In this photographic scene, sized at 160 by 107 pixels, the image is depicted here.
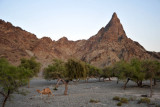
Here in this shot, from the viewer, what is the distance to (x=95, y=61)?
144 m

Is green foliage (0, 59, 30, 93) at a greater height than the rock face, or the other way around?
the rock face

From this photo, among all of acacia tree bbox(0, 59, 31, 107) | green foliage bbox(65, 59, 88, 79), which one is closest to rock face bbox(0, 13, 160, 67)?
green foliage bbox(65, 59, 88, 79)

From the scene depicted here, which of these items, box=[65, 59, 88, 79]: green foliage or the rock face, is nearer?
box=[65, 59, 88, 79]: green foliage

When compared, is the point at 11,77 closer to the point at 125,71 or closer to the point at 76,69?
the point at 76,69

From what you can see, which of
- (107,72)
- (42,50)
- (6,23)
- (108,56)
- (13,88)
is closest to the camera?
(13,88)

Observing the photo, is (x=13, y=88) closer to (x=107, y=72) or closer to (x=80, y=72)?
(x=80, y=72)

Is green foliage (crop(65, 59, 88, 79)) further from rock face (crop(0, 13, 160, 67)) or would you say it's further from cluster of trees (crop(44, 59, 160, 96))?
rock face (crop(0, 13, 160, 67))

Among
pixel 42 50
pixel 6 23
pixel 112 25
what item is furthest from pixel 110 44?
pixel 6 23

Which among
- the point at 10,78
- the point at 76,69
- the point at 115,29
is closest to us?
the point at 10,78

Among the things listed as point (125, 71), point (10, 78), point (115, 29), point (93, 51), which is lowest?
point (10, 78)

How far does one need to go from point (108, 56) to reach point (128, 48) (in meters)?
29.1

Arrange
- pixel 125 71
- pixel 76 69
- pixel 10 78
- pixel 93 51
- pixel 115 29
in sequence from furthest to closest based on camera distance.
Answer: pixel 115 29 < pixel 93 51 < pixel 125 71 < pixel 76 69 < pixel 10 78

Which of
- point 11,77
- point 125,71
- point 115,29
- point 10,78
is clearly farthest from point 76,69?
point 115,29

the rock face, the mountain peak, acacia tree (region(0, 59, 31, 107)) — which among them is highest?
the mountain peak
